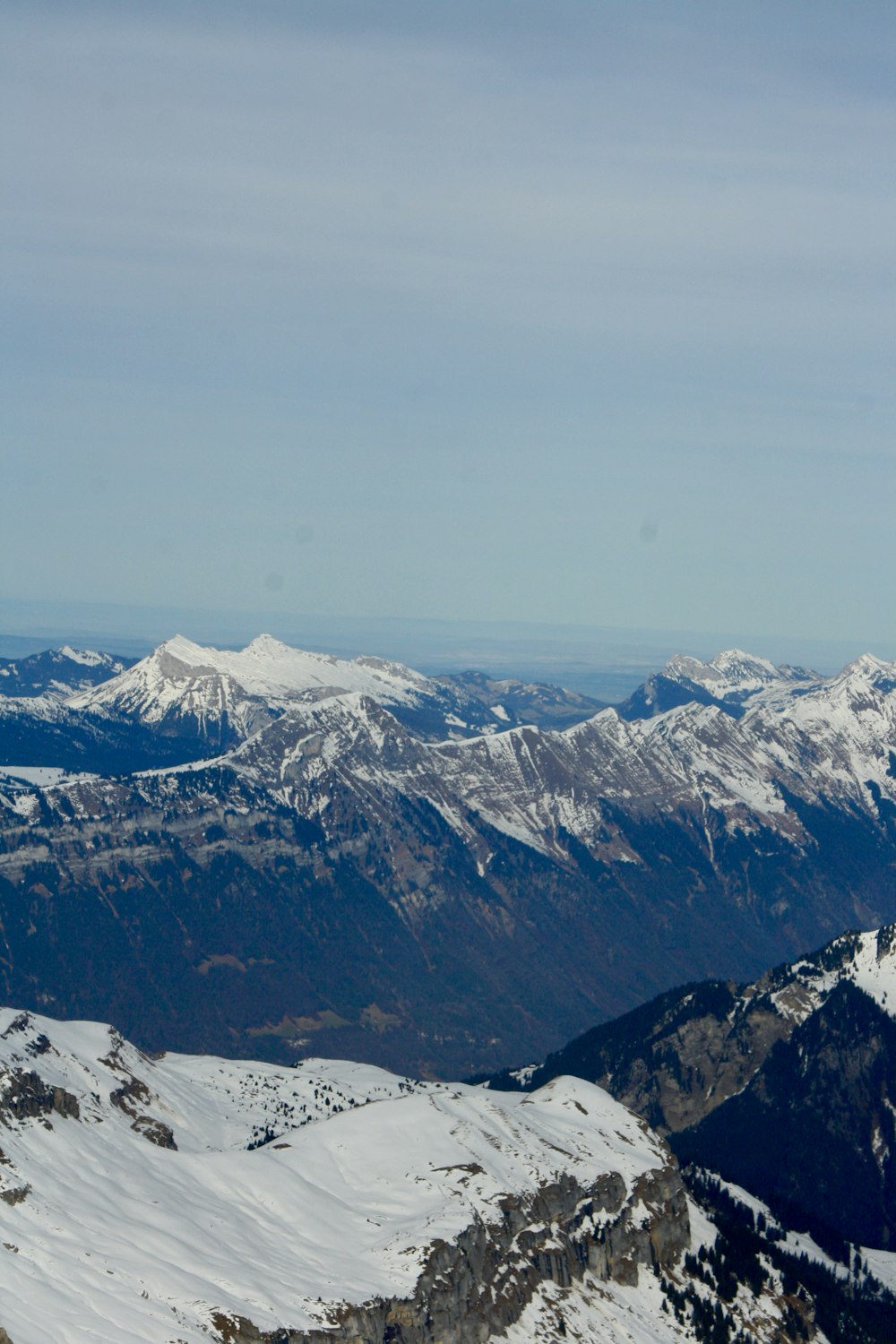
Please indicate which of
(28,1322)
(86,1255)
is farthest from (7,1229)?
(28,1322)

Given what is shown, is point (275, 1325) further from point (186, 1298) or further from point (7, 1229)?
point (7, 1229)

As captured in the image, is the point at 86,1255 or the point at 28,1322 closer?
the point at 28,1322

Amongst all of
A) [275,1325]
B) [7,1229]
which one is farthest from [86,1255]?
[275,1325]

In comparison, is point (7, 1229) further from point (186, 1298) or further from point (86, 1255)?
point (186, 1298)

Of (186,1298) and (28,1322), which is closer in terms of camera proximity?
(28,1322)

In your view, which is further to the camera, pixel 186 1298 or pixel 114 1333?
pixel 186 1298

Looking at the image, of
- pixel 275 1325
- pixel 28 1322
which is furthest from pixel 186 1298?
pixel 28 1322

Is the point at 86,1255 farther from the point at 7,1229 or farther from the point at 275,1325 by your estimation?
the point at 275,1325
